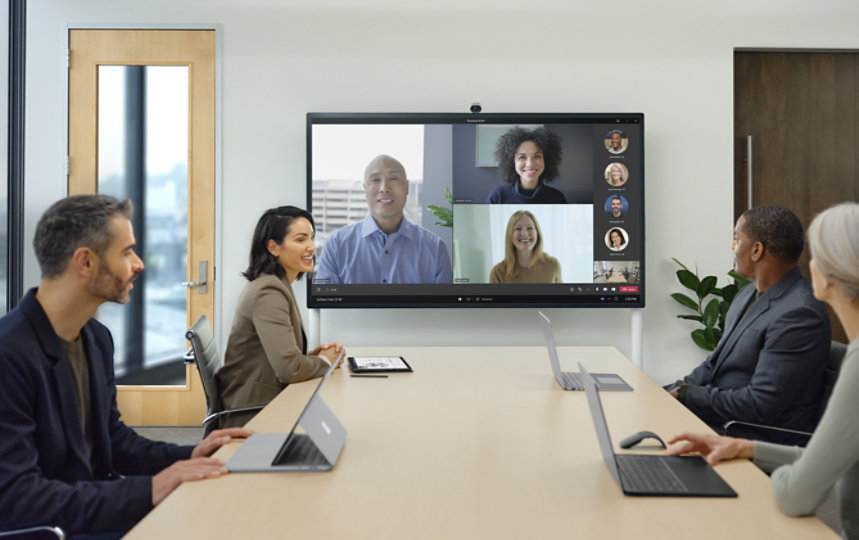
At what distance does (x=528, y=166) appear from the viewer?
4.24m

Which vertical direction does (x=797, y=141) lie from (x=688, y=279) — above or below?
above

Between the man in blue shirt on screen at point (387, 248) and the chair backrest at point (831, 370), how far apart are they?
229cm

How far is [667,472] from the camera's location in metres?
1.55

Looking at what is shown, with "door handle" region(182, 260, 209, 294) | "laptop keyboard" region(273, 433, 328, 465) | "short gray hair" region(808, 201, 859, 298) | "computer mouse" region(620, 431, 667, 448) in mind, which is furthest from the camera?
"door handle" region(182, 260, 209, 294)

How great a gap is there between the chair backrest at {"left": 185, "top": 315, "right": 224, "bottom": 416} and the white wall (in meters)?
1.91

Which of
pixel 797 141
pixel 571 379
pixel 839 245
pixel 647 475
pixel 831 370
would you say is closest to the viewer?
pixel 839 245

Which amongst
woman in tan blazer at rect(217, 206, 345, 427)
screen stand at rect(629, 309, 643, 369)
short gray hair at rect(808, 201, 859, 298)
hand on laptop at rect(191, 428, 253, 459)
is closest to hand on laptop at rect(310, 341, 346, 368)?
woman in tan blazer at rect(217, 206, 345, 427)

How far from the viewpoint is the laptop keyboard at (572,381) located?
2.51 m

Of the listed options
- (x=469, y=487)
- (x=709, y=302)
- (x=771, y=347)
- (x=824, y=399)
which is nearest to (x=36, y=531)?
(x=469, y=487)

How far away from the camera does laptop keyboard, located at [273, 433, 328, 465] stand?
5.33 feet

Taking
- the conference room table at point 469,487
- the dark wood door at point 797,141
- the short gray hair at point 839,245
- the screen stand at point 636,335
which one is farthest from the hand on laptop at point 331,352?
the dark wood door at point 797,141

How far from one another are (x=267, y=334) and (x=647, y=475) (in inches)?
61.6

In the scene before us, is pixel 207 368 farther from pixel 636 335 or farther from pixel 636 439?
pixel 636 335

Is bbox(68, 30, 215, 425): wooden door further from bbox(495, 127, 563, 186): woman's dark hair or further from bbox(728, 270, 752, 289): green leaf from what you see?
bbox(728, 270, 752, 289): green leaf
